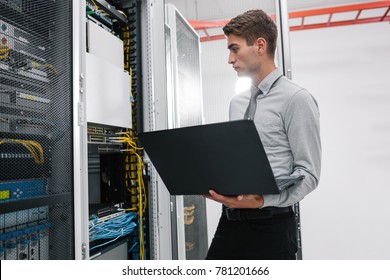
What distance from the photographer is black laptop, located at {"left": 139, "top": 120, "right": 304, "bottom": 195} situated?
2.82ft

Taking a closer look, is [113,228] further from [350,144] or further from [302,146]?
[350,144]

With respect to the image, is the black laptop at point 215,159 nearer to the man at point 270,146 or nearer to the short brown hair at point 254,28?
the man at point 270,146

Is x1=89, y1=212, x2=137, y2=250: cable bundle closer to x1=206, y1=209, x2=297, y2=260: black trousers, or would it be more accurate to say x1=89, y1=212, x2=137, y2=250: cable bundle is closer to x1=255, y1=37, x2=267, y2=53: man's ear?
x1=206, y1=209, x2=297, y2=260: black trousers

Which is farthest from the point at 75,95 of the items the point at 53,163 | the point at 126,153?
the point at 126,153

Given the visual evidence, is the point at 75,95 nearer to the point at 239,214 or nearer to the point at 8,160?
the point at 8,160

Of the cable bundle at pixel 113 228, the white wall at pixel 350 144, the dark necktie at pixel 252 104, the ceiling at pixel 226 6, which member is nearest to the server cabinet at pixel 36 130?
the cable bundle at pixel 113 228

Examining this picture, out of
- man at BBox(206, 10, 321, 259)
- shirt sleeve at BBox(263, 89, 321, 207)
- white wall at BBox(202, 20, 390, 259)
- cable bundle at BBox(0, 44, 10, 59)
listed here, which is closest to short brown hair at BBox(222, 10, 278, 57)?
man at BBox(206, 10, 321, 259)

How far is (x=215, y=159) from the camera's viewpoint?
93 cm

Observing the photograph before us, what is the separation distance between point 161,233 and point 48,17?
1.25 meters

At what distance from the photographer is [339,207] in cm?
325

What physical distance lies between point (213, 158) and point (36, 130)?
0.63 m

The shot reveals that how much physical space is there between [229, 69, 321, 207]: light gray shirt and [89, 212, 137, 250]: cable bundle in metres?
0.86

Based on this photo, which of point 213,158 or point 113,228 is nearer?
point 213,158

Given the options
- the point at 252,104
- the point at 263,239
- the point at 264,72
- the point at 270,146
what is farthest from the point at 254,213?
the point at 264,72
